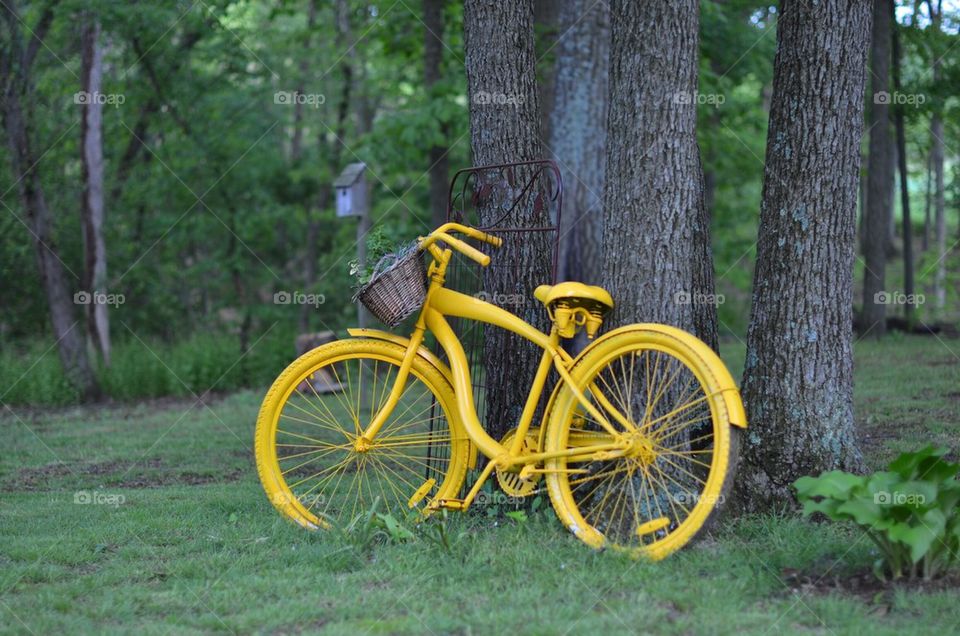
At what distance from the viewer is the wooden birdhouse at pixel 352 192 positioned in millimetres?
10898

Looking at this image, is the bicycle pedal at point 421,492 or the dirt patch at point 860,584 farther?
the bicycle pedal at point 421,492

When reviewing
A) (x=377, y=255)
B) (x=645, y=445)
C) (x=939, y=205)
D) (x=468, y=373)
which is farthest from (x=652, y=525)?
(x=939, y=205)

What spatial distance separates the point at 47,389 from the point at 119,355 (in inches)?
57.9

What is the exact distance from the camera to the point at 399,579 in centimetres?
398

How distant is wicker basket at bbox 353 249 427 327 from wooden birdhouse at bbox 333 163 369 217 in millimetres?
6503

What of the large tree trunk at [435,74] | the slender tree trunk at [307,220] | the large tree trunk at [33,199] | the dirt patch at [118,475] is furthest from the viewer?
the slender tree trunk at [307,220]

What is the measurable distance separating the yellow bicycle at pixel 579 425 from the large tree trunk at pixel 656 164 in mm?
263

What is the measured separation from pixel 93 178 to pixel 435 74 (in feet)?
13.3
